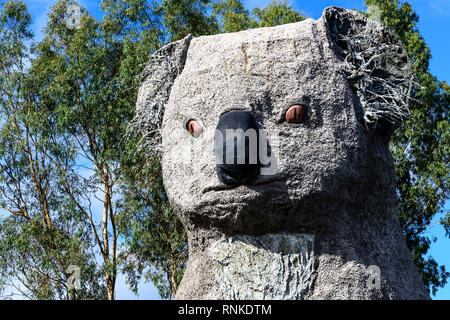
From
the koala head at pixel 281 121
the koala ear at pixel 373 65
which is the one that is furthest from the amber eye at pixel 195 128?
the koala ear at pixel 373 65

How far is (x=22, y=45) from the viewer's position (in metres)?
14.9

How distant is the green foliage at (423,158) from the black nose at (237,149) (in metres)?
8.32

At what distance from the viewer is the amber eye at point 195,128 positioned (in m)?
4.49

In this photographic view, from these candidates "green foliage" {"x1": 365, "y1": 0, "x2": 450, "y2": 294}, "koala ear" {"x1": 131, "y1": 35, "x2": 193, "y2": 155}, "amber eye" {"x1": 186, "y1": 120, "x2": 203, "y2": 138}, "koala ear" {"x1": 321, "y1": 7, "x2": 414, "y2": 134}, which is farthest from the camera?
"green foliage" {"x1": 365, "y1": 0, "x2": 450, "y2": 294}

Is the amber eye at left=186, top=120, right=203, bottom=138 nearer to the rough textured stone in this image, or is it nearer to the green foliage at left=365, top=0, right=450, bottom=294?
the rough textured stone

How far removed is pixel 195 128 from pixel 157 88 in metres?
0.88

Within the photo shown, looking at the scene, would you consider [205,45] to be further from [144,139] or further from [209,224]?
[209,224]

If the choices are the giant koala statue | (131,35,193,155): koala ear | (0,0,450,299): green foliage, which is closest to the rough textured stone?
the giant koala statue

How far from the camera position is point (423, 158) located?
12.5 m

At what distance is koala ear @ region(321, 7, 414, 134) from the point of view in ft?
15.2

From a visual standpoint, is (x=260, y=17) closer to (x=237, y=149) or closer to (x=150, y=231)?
(x=150, y=231)

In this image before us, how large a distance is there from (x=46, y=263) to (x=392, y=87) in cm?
924

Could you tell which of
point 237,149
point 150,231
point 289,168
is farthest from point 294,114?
point 150,231
